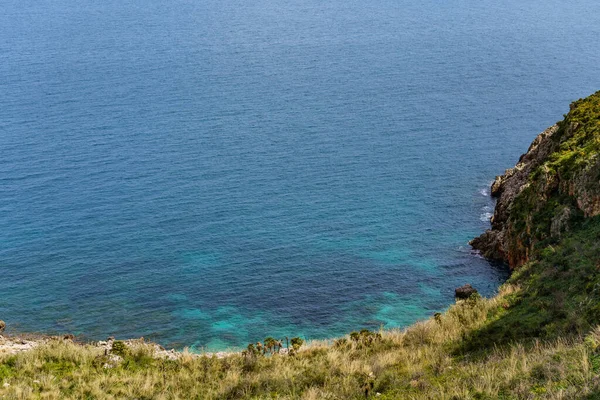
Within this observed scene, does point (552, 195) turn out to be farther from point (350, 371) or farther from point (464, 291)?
point (350, 371)

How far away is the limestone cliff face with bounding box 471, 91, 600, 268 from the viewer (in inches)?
1671

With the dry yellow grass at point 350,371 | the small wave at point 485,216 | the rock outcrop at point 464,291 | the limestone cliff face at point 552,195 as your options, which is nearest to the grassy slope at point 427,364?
the dry yellow grass at point 350,371

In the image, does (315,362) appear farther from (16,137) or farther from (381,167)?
(16,137)

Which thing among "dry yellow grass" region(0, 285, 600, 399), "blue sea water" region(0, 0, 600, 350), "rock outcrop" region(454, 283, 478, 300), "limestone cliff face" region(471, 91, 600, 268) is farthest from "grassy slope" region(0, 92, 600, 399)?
"blue sea water" region(0, 0, 600, 350)

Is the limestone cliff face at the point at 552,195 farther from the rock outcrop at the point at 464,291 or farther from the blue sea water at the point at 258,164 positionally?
the rock outcrop at the point at 464,291

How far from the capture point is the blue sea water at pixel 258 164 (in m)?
53.0

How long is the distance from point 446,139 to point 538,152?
25885 mm

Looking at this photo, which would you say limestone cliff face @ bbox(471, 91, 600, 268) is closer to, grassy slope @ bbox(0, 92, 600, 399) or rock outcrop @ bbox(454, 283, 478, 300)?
rock outcrop @ bbox(454, 283, 478, 300)

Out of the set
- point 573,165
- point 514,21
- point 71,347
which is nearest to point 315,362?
point 71,347

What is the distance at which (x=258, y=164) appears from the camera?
79.0m

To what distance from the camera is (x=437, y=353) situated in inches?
1030

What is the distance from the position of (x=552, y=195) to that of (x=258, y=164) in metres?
39.0

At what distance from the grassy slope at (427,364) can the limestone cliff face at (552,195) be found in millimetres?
8838

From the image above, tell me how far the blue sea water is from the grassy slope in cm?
1873
